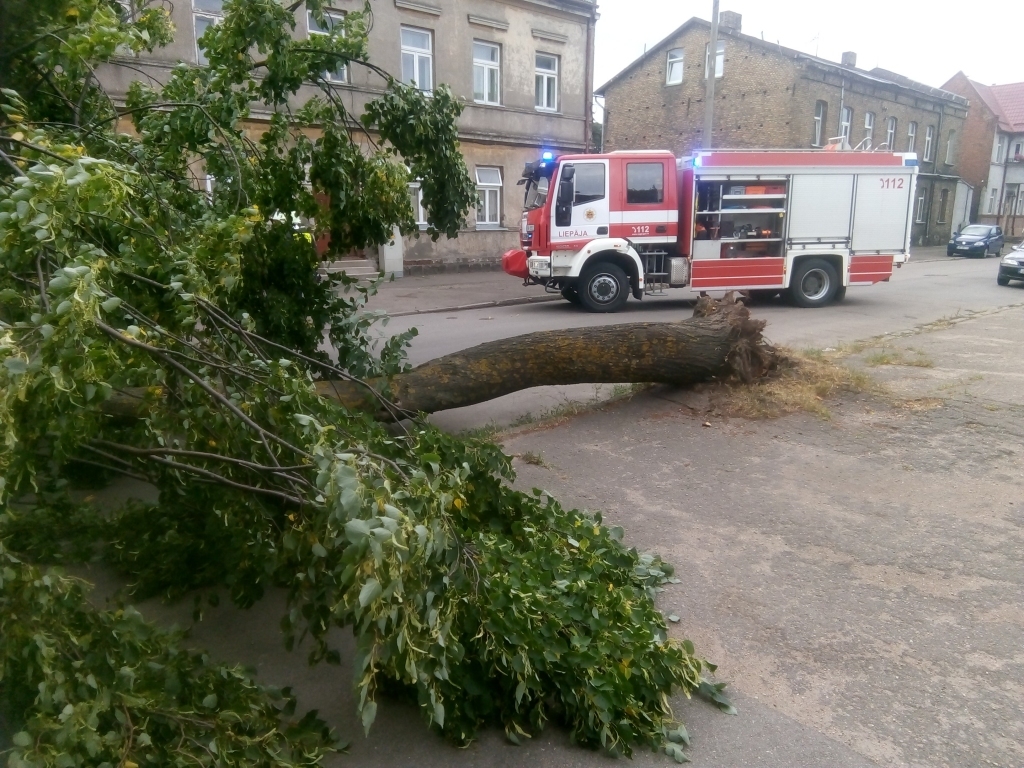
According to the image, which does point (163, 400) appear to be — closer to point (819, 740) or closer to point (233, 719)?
point (233, 719)

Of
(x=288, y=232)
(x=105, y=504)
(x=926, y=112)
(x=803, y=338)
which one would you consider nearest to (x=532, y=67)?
(x=803, y=338)

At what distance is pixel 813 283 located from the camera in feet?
51.5

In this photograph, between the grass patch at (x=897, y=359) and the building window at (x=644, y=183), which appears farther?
the building window at (x=644, y=183)

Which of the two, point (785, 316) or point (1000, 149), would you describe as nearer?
point (785, 316)

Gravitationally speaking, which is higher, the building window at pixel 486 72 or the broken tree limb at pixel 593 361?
the building window at pixel 486 72

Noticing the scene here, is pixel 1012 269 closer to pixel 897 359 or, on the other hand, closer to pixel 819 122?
pixel 897 359

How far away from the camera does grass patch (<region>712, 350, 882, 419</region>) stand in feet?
23.0

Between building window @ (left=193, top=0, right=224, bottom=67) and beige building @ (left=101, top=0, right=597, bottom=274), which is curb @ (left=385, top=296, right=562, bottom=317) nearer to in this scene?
beige building @ (left=101, top=0, right=597, bottom=274)

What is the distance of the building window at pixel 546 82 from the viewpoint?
23797mm

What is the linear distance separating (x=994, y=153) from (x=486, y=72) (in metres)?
37.5

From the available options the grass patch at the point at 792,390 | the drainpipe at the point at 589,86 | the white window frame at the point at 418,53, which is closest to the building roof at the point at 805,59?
the drainpipe at the point at 589,86

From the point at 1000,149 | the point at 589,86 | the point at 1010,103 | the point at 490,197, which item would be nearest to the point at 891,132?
the point at 1000,149

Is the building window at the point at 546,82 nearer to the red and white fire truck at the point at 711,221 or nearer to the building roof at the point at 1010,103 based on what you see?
the red and white fire truck at the point at 711,221

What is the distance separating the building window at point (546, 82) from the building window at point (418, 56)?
3.81 m
